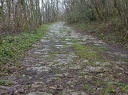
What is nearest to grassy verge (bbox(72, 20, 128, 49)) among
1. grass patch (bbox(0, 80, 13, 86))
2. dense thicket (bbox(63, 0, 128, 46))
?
dense thicket (bbox(63, 0, 128, 46))

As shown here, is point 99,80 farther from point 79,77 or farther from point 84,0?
point 84,0

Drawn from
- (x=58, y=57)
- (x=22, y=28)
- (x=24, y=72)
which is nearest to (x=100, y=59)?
(x=58, y=57)

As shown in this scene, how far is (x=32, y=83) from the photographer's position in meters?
4.52

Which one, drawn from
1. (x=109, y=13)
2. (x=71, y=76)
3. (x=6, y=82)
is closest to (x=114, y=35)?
(x=109, y=13)

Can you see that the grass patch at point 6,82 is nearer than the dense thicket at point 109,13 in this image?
Yes

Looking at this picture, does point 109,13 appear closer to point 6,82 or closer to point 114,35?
point 114,35

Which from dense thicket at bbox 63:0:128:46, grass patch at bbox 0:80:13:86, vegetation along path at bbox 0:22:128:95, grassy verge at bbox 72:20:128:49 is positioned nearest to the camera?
vegetation along path at bbox 0:22:128:95

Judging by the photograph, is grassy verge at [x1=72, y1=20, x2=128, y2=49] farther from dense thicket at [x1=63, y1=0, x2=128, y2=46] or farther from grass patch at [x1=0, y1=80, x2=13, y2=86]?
grass patch at [x1=0, y1=80, x2=13, y2=86]

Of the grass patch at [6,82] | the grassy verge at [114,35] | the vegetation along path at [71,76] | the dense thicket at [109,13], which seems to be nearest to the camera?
the vegetation along path at [71,76]

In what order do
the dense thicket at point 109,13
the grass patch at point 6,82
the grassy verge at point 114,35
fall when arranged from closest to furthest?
the grass patch at point 6,82, the grassy verge at point 114,35, the dense thicket at point 109,13

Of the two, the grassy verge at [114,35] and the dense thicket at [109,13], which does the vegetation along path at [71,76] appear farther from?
the dense thicket at [109,13]

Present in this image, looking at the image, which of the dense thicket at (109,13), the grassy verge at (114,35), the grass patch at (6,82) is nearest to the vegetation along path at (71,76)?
the grass patch at (6,82)

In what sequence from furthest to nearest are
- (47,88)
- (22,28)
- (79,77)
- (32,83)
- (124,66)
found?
(22,28) → (124,66) → (79,77) → (32,83) → (47,88)

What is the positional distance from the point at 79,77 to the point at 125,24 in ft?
21.8
